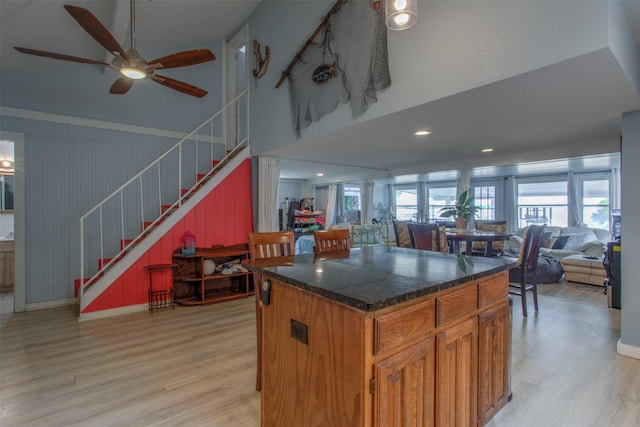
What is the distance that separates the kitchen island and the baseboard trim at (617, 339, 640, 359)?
64.0 inches

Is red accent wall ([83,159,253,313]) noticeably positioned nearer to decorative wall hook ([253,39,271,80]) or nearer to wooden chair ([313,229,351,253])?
decorative wall hook ([253,39,271,80])

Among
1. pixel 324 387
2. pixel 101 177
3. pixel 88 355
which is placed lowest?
pixel 88 355

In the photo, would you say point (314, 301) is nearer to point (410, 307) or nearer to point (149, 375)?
point (410, 307)

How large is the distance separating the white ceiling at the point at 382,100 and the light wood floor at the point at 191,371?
2075 millimetres

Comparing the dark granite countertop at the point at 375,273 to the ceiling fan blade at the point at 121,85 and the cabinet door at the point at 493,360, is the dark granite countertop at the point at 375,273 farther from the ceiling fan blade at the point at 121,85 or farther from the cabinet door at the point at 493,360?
the ceiling fan blade at the point at 121,85

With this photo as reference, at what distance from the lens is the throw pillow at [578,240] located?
20.5 feet

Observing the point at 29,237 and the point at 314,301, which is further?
the point at 29,237

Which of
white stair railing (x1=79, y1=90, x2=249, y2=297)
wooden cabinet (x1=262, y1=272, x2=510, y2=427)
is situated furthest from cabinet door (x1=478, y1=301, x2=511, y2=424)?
white stair railing (x1=79, y1=90, x2=249, y2=297)

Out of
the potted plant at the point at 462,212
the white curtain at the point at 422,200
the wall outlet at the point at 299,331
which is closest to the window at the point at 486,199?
the white curtain at the point at 422,200

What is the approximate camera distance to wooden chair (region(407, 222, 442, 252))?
14.0ft

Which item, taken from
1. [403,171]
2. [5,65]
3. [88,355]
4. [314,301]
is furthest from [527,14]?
[5,65]

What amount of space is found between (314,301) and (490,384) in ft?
4.02

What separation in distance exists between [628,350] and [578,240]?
4.55 metres

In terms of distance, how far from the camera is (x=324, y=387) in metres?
1.29
